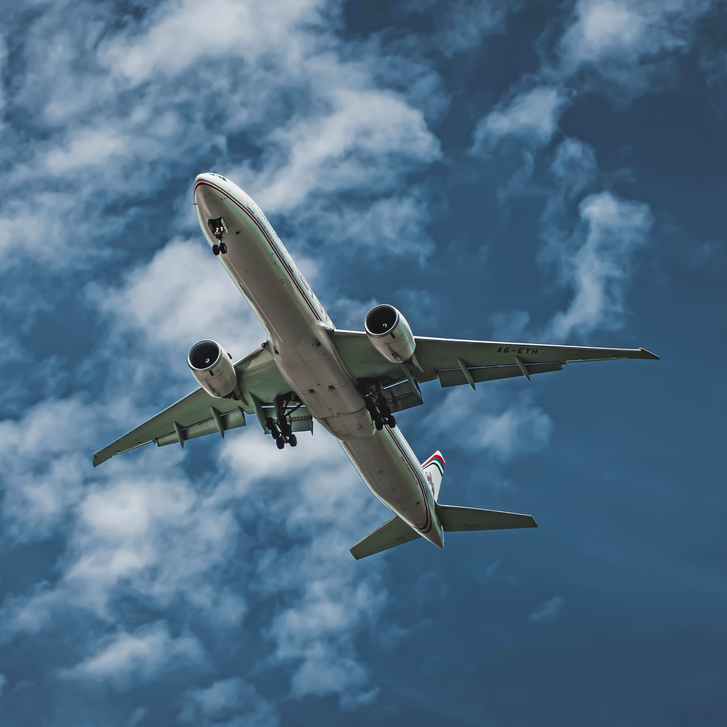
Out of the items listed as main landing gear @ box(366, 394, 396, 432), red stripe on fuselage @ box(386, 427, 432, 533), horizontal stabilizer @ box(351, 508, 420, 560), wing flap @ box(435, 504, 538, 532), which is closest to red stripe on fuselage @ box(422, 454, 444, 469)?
horizontal stabilizer @ box(351, 508, 420, 560)

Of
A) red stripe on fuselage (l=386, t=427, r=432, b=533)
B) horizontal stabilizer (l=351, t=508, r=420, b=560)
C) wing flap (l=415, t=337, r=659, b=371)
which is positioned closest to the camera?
wing flap (l=415, t=337, r=659, b=371)

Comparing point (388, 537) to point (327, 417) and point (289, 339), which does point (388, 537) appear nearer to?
point (327, 417)

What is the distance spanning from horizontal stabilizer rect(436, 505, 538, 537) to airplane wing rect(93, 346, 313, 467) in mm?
6908

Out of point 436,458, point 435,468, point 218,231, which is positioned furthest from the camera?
point 436,458

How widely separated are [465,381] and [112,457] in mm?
13948

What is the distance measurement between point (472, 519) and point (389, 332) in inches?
443

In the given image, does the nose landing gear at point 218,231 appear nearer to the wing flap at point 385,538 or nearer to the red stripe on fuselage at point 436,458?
the wing flap at point 385,538

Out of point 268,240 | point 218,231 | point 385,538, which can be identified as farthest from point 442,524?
point 218,231

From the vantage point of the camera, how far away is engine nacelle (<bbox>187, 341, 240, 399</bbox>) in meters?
24.5

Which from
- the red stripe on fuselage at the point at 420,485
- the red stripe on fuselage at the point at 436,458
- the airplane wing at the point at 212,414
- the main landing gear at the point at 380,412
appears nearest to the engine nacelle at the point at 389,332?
the main landing gear at the point at 380,412

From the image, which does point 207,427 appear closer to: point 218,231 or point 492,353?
point 218,231

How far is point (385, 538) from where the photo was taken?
3197 centimetres

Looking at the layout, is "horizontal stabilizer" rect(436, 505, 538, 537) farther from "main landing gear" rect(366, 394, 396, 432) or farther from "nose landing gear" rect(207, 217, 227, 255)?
"nose landing gear" rect(207, 217, 227, 255)

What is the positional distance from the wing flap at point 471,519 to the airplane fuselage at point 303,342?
2.54 metres
